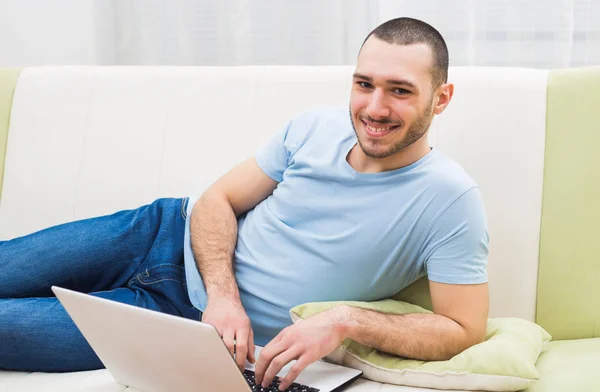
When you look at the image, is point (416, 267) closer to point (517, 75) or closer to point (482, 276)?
point (482, 276)

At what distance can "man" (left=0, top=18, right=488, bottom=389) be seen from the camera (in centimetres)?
143

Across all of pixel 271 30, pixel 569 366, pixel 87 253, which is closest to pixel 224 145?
pixel 87 253

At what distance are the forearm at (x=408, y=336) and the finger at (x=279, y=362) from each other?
12 centimetres

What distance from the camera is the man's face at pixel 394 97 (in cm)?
150

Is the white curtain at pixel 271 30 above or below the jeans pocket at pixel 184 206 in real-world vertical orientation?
above

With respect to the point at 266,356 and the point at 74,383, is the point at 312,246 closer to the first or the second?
the point at 266,356

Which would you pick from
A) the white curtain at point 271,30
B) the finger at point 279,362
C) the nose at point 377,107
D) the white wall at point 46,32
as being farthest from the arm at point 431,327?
the white wall at point 46,32

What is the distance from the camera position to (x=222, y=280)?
1589mm

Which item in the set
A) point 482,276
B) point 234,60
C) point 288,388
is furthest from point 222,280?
point 234,60

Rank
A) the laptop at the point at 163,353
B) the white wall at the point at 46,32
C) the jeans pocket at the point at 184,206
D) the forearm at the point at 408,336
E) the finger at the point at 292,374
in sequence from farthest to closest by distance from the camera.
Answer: the white wall at the point at 46,32 < the jeans pocket at the point at 184,206 < the forearm at the point at 408,336 < the finger at the point at 292,374 < the laptop at the point at 163,353

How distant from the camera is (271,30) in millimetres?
2410

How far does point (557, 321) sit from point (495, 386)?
39cm

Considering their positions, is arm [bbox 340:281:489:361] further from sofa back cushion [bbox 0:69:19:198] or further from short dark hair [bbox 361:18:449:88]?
sofa back cushion [bbox 0:69:19:198]

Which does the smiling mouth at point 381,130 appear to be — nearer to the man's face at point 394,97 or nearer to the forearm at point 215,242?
the man's face at point 394,97
